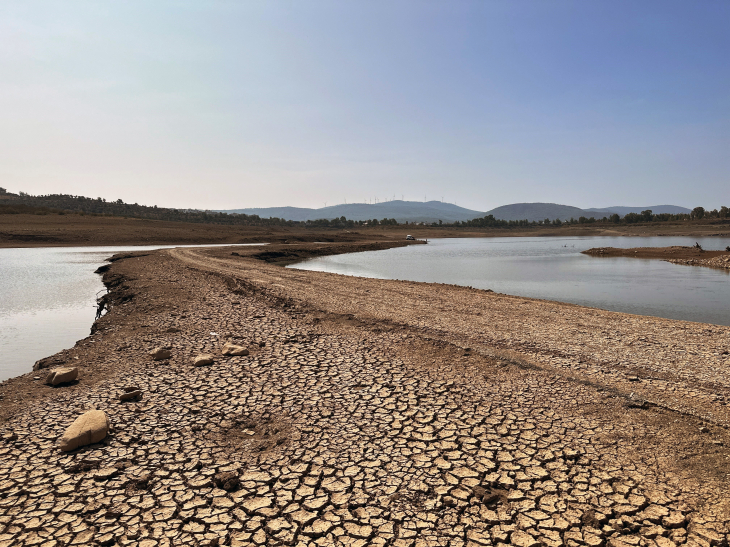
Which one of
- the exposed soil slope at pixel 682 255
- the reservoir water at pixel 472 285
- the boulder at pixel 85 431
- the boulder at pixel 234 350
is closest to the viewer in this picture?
the boulder at pixel 85 431

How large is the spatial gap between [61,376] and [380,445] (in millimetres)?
5101

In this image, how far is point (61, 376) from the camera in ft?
20.2

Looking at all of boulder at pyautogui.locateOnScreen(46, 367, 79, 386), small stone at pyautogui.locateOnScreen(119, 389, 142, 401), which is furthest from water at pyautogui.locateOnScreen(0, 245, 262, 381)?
small stone at pyautogui.locateOnScreen(119, 389, 142, 401)

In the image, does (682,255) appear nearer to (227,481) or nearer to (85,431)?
(227,481)

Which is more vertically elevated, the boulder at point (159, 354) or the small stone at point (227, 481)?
the boulder at point (159, 354)

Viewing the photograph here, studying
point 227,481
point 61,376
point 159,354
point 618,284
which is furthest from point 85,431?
point 618,284

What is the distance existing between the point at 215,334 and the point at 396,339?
4.14m

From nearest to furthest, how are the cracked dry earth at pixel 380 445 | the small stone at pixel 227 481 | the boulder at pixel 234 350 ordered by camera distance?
the cracked dry earth at pixel 380 445 → the small stone at pixel 227 481 → the boulder at pixel 234 350

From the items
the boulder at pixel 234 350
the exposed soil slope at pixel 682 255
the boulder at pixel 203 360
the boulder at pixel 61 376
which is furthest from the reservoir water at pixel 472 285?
the boulder at pixel 234 350

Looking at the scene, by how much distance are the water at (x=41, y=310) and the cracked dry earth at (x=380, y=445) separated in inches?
66.6

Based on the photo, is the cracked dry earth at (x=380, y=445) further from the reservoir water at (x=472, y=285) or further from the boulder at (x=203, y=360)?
the reservoir water at (x=472, y=285)

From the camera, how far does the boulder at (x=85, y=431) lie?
173 inches

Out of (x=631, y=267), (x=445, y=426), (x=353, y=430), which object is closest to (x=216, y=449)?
(x=353, y=430)

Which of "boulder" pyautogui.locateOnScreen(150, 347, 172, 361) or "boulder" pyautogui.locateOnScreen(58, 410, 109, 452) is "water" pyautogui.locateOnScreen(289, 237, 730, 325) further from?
"boulder" pyautogui.locateOnScreen(58, 410, 109, 452)
